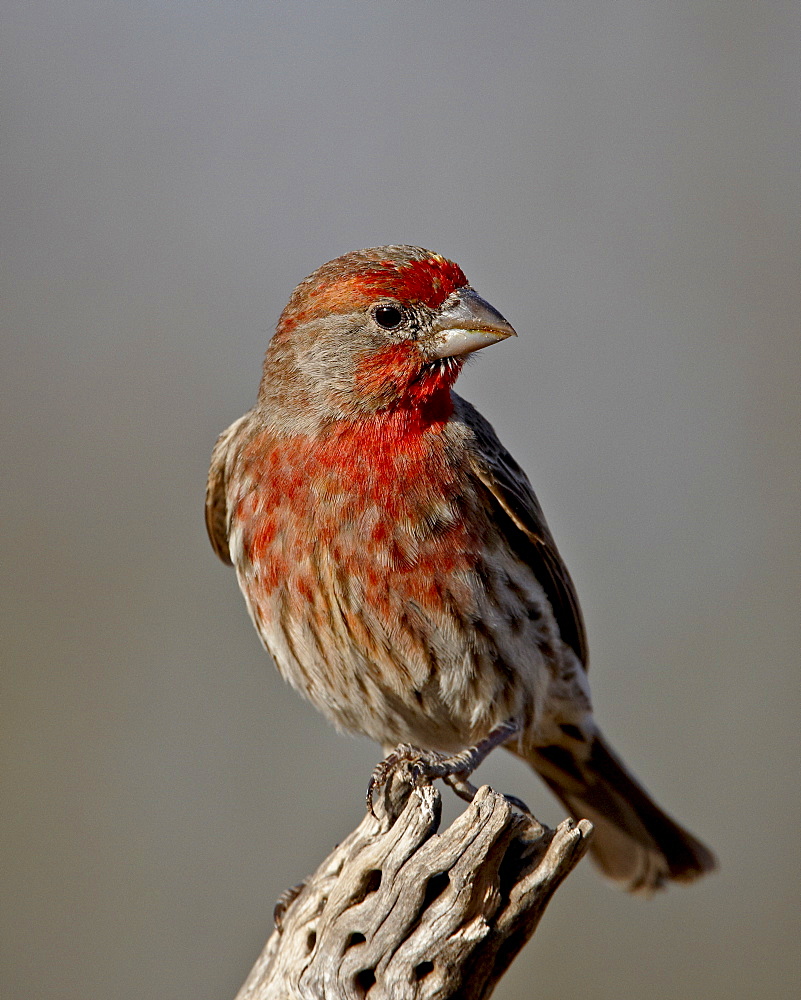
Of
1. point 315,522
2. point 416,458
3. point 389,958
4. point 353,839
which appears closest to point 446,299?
point 416,458

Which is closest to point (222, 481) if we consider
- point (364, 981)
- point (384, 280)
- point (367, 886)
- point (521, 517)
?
point (384, 280)

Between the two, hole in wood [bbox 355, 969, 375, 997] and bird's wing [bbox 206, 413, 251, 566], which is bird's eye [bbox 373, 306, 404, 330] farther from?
hole in wood [bbox 355, 969, 375, 997]

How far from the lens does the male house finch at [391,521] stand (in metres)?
5.02

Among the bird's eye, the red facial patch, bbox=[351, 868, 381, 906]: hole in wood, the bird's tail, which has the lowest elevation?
the bird's tail

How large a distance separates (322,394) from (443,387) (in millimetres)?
553

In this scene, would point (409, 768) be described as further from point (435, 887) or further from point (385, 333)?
point (385, 333)

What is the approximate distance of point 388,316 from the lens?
5.24 metres

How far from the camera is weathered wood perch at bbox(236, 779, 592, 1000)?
13.3 ft

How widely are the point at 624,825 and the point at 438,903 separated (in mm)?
2827

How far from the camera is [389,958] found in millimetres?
4121

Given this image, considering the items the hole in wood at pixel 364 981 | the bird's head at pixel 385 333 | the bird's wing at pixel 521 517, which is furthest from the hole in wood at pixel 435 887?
the bird's head at pixel 385 333

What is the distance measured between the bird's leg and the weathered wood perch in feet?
0.90

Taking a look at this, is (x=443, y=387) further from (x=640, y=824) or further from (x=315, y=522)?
(x=640, y=824)

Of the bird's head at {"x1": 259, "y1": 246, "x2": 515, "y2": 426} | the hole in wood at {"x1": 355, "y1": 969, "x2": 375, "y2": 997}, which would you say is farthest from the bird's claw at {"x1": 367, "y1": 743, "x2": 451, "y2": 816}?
the bird's head at {"x1": 259, "y1": 246, "x2": 515, "y2": 426}
